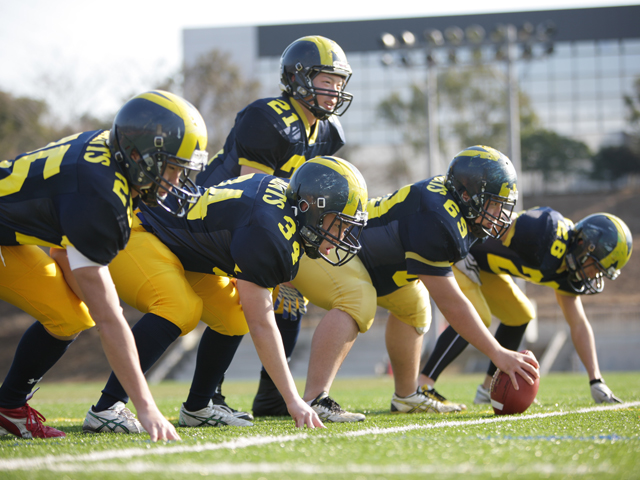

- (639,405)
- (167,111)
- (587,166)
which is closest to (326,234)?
(167,111)

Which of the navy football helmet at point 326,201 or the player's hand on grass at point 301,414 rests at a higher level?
the navy football helmet at point 326,201

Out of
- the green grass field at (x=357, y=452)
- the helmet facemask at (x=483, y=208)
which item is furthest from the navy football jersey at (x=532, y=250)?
the green grass field at (x=357, y=452)

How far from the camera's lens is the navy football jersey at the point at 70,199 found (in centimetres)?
260

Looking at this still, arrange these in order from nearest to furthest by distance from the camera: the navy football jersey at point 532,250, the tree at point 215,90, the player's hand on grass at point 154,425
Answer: the player's hand on grass at point 154,425 < the navy football jersey at point 532,250 < the tree at point 215,90

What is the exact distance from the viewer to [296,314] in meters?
4.34

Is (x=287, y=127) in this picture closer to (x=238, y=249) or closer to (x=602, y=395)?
(x=238, y=249)

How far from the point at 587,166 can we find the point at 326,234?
3477cm

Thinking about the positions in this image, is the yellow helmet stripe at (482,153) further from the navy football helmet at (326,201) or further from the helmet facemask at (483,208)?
the navy football helmet at (326,201)

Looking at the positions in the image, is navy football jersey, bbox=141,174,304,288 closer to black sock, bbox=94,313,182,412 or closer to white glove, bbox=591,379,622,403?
black sock, bbox=94,313,182,412

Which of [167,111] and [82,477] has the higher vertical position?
[167,111]

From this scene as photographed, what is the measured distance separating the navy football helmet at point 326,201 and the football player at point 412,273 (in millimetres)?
510

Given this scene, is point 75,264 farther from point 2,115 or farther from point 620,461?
point 2,115

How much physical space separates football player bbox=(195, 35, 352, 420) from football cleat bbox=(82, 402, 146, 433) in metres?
0.91

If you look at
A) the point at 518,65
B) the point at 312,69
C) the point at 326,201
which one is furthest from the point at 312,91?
the point at 518,65
